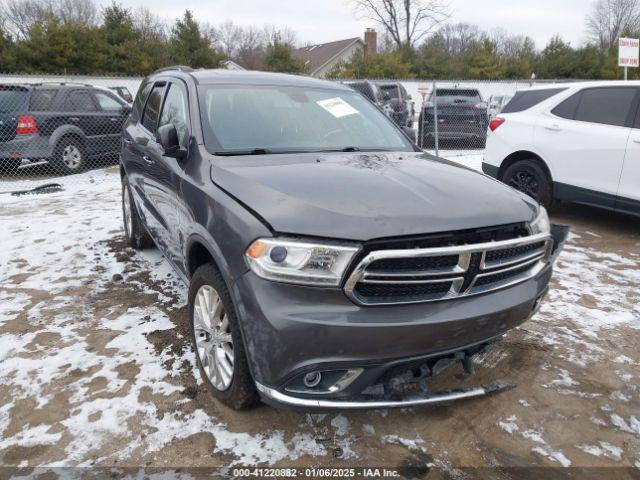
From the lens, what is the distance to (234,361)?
228cm

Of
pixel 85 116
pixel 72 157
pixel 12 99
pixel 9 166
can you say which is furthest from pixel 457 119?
pixel 9 166

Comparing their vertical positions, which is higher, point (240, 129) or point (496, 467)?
point (240, 129)

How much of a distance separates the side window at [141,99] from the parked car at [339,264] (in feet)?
5.58

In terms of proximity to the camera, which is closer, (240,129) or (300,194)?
(300,194)

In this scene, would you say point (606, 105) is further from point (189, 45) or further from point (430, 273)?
point (189, 45)

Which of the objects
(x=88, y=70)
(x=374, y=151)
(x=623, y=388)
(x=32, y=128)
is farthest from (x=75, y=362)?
(x=88, y=70)

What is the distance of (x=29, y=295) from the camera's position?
404 cm

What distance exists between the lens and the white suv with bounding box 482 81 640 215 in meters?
5.38

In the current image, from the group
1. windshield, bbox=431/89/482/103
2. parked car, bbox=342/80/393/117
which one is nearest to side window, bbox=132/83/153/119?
parked car, bbox=342/80/393/117

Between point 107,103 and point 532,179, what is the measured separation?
820 cm

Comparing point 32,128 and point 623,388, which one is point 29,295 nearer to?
point 623,388

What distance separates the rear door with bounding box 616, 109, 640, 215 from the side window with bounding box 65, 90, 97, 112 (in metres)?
9.00

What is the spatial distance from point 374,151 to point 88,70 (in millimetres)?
26212

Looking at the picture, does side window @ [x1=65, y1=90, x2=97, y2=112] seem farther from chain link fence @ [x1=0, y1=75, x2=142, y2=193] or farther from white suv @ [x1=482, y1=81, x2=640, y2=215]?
white suv @ [x1=482, y1=81, x2=640, y2=215]
